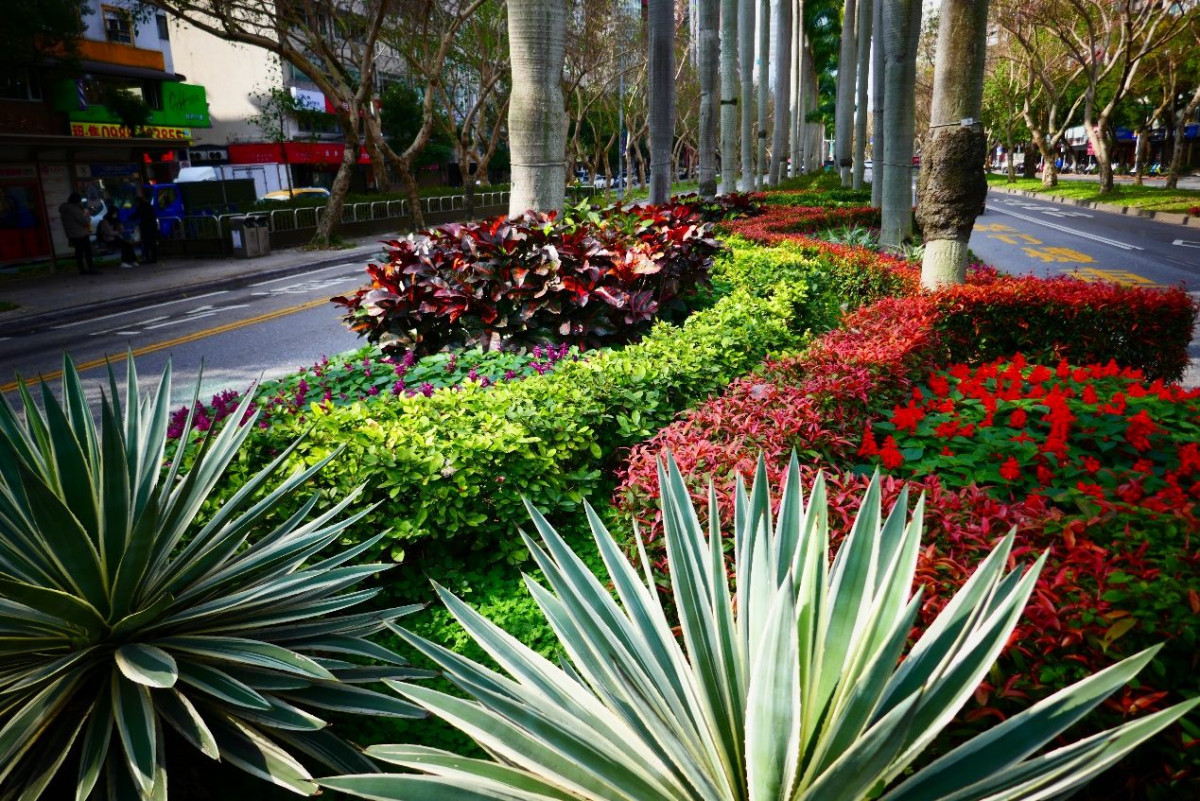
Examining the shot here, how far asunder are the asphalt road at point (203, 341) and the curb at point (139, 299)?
0.47 meters

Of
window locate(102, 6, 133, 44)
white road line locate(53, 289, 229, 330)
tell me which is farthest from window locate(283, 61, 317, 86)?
white road line locate(53, 289, 229, 330)

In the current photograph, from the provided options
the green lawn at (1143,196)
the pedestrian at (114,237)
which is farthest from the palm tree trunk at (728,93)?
the green lawn at (1143,196)

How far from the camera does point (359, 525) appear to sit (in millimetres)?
3566

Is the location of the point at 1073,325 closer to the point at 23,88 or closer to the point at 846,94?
the point at 23,88

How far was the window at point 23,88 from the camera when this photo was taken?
73.5ft

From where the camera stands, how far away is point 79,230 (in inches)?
754

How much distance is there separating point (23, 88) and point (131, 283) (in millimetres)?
9935

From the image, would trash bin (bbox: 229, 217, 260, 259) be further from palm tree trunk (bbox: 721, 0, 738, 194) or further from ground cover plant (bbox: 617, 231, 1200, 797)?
ground cover plant (bbox: 617, 231, 1200, 797)

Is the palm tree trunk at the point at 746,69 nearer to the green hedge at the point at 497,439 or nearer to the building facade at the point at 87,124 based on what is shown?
the building facade at the point at 87,124

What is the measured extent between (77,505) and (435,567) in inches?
58.0

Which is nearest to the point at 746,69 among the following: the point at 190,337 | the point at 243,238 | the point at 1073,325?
the point at 243,238

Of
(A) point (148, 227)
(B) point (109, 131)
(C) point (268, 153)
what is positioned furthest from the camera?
(C) point (268, 153)

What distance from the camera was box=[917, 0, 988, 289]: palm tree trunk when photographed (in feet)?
23.3

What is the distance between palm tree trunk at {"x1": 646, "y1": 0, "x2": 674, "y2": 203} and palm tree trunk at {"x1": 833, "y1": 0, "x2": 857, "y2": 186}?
1805 centimetres
